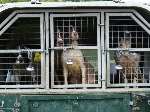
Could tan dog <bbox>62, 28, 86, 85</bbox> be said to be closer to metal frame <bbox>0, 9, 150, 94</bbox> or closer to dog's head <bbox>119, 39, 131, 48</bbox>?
metal frame <bbox>0, 9, 150, 94</bbox>

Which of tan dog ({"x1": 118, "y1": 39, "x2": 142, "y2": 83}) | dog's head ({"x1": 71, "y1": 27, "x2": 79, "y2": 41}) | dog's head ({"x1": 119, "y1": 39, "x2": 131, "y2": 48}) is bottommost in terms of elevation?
tan dog ({"x1": 118, "y1": 39, "x2": 142, "y2": 83})

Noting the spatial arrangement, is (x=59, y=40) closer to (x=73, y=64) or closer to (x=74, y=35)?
(x=74, y=35)

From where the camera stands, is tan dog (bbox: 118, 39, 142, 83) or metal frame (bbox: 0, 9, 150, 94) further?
tan dog (bbox: 118, 39, 142, 83)

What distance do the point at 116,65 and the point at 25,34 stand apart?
1278mm

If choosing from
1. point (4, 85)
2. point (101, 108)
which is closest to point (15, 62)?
point (4, 85)

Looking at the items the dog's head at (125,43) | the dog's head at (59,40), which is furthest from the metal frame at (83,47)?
the dog's head at (125,43)

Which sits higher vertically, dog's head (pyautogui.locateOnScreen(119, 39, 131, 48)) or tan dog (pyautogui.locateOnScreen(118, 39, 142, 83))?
dog's head (pyautogui.locateOnScreen(119, 39, 131, 48))

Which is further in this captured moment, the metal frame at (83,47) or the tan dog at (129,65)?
the tan dog at (129,65)

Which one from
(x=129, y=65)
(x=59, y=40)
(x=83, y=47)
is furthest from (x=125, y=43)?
(x=59, y=40)

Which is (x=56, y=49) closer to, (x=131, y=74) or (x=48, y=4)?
(x=48, y=4)

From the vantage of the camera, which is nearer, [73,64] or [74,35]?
[74,35]

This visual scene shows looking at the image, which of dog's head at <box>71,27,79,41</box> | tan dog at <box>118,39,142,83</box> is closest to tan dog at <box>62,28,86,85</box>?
dog's head at <box>71,27,79,41</box>

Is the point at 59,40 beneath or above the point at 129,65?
above

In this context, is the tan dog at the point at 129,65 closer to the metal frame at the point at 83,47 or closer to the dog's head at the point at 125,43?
the dog's head at the point at 125,43
